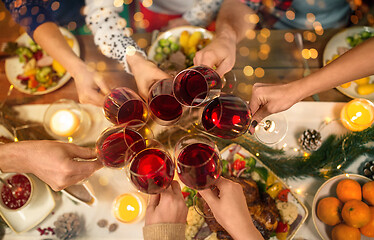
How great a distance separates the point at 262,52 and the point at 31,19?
126 centimetres

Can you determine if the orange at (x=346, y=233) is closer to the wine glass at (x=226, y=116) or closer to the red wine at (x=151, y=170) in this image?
the wine glass at (x=226, y=116)

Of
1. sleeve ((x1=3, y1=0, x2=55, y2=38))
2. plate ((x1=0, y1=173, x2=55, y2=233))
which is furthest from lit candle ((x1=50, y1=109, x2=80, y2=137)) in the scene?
sleeve ((x1=3, y1=0, x2=55, y2=38))

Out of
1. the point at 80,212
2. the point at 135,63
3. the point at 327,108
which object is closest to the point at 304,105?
the point at 327,108

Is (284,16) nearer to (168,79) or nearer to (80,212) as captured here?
(168,79)

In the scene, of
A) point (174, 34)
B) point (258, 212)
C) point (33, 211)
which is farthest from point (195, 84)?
point (33, 211)

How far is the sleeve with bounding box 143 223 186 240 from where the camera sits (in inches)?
35.9

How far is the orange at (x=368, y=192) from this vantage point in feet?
3.70

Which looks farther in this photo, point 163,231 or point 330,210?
point 330,210

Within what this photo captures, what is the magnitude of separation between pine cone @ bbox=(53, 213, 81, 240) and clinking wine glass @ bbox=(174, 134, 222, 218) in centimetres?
66

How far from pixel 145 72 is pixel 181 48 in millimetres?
327

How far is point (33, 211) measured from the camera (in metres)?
1.25

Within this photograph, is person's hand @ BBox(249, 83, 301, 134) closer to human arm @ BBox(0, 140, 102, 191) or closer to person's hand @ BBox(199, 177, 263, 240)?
person's hand @ BBox(199, 177, 263, 240)

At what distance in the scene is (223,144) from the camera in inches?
49.9

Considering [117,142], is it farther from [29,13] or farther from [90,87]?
[29,13]
